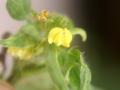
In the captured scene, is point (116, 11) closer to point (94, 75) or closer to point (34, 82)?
point (94, 75)

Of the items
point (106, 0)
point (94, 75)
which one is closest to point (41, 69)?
point (94, 75)

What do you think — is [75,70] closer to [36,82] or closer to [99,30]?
[36,82]

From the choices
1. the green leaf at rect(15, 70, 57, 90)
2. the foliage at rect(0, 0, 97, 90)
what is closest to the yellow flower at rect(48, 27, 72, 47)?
the foliage at rect(0, 0, 97, 90)

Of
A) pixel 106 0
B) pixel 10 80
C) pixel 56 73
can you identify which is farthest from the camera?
pixel 106 0

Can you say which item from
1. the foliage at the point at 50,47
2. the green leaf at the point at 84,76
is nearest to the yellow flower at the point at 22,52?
the foliage at the point at 50,47

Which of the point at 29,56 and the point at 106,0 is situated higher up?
the point at 106,0

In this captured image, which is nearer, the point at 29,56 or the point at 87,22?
the point at 29,56

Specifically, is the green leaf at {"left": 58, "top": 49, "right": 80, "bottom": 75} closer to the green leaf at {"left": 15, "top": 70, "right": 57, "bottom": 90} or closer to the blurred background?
the green leaf at {"left": 15, "top": 70, "right": 57, "bottom": 90}
